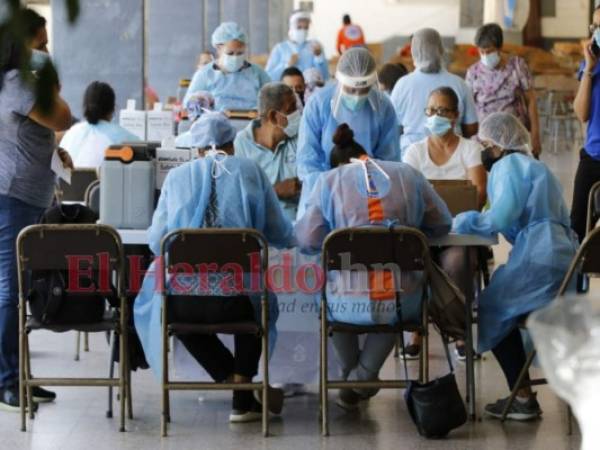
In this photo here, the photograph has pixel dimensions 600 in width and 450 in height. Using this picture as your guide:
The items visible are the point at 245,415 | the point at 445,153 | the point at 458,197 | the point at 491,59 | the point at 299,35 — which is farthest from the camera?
the point at 299,35

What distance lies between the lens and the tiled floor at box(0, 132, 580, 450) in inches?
190

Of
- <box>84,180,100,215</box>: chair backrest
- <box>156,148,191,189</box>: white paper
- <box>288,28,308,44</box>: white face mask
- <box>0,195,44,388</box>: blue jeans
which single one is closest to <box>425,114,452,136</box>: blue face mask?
<box>156,148,191,189</box>: white paper

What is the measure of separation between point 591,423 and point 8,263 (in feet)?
11.6

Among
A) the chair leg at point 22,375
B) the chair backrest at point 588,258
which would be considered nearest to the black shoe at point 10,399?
the chair leg at point 22,375

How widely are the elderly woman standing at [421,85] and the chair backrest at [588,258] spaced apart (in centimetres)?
297

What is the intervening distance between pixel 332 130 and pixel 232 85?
3.15m

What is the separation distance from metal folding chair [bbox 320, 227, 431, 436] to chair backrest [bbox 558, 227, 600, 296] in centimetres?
49

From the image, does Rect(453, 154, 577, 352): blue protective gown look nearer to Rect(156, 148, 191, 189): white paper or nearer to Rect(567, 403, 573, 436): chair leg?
Rect(567, 403, 573, 436): chair leg

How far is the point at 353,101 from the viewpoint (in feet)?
20.3

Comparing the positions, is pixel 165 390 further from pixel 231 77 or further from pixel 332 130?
pixel 231 77

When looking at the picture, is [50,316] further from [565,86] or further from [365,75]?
[565,86]

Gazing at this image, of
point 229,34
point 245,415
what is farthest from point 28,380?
point 229,34

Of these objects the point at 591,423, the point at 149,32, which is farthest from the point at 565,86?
the point at 591,423

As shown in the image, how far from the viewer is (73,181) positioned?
696 centimetres
